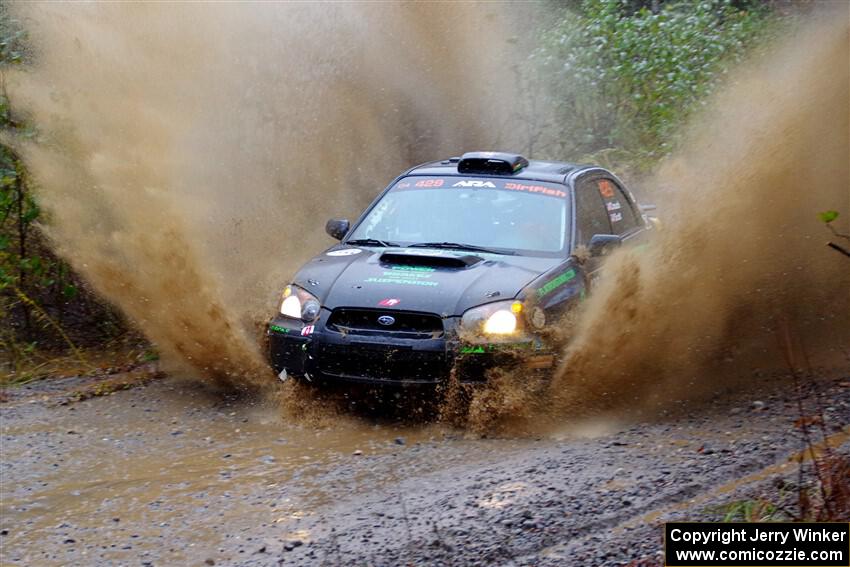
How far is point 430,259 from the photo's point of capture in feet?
24.1

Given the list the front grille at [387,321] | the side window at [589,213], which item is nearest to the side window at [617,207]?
the side window at [589,213]

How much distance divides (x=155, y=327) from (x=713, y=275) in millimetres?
4319

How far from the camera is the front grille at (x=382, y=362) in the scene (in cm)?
667

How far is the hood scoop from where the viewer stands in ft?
23.9

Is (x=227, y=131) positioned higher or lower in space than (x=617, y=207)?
higher

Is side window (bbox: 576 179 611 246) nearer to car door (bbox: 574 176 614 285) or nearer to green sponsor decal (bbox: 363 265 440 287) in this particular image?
car door (bbox: 574 176 614 285)

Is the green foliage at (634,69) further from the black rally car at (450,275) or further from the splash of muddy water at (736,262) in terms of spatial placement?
the black rally car at (450,275)

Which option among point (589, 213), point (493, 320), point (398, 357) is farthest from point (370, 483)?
point (589, 213)

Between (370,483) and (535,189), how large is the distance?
3.02 m

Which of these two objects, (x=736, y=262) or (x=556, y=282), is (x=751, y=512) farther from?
(x=736, y=262)

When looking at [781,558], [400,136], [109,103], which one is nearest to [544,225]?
[781,558]

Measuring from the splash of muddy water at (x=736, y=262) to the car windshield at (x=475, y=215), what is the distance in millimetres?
571

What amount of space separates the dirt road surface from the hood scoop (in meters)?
1.08

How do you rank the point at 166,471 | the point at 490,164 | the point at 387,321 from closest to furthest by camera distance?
the point at 166,471 < the point at 387,321 < the point at 490,164
